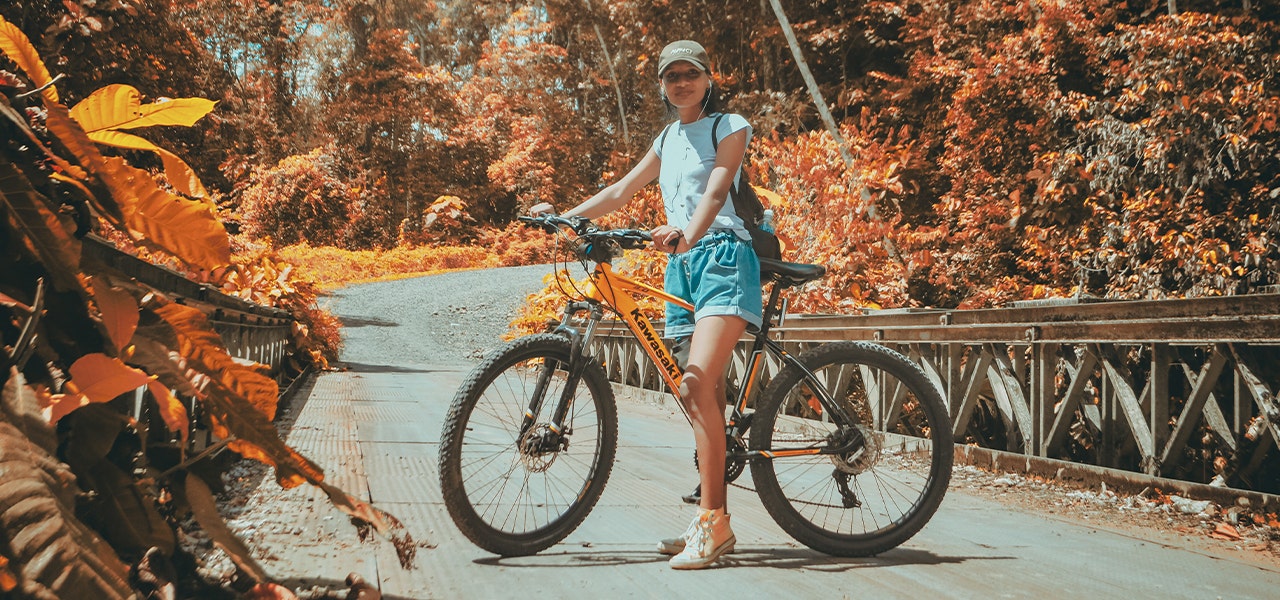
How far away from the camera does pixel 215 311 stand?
4.83m

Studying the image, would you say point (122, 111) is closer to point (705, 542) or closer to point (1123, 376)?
point (705, 542)

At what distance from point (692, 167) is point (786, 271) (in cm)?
55

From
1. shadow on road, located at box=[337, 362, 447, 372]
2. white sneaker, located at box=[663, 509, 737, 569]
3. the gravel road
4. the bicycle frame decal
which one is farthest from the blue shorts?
the gravel road

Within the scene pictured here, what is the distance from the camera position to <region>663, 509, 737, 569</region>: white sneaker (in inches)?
139

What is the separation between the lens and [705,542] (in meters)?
3.55

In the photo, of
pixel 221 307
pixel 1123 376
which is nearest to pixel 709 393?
pixel 221 307

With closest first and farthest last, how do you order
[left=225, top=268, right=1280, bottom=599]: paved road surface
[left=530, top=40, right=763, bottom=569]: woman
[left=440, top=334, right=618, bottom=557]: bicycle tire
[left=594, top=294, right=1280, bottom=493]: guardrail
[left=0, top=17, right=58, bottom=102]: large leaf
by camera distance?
[left=0, top=17, right=58, bottom=102]: large leaf < [left=225, top=268, right=1280, bottom=599]: paved road surface < [left=440, top=334, right=618, bottom=557]: bicycle tire < [left=530, top=40, right=763, bottom=569]: woman < [left=594, top=294, right=1280, bottom=493]: guardrail

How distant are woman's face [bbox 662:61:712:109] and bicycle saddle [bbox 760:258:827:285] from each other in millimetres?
674

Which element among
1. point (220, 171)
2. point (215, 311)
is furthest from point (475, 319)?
point (215, 311)

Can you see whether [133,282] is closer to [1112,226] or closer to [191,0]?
[1112,226]

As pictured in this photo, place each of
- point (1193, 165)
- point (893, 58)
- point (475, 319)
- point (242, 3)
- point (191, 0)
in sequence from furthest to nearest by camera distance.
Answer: point (242, 3) < point (475, 319) < point (893, 58) < point (191, 0) < point (1193, 165)

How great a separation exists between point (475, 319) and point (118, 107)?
2155cm

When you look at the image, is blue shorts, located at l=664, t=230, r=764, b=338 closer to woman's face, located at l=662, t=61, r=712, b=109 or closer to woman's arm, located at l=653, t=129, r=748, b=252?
woman's arm, located at l=653, t=129, r=748, b=252

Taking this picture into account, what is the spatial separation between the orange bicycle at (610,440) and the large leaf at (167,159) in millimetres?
1410
